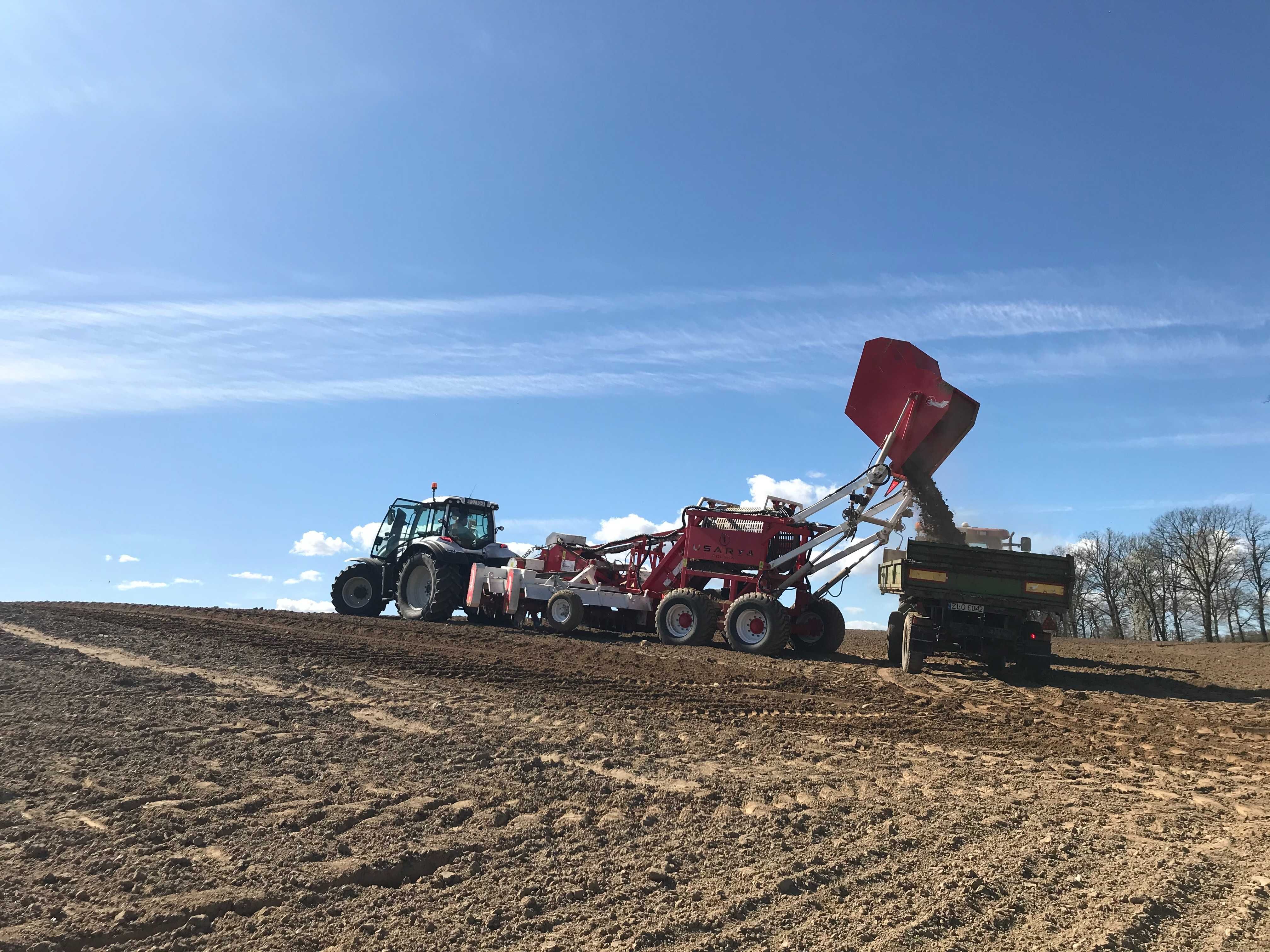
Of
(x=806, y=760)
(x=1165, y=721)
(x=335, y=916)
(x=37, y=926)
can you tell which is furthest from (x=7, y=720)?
(x=1165, y=721)

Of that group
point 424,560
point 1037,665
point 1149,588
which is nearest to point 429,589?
point 424,560

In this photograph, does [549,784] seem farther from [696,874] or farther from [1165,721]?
[1165,721]

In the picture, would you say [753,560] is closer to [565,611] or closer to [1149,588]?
[565,611]

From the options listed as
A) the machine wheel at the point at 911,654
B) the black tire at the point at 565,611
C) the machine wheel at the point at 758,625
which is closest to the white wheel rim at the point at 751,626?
the machine wheel at the point at 758,625

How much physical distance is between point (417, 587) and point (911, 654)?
10643mm

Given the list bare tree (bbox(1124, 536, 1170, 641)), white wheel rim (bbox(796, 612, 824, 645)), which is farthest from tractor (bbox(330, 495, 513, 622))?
bare tree (bbox(1124, 536, 1170, 641))

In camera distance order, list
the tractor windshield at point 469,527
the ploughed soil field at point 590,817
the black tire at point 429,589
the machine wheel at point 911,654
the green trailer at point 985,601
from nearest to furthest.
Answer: the ploughed soil field at point 590,817 → the green trailer at point 985,601 → the machine wheel at point 911,654 → the black tire at point 429,589 → the tractor windshield at point 469,527

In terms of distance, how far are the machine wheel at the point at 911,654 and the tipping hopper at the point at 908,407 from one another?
7.84 ft

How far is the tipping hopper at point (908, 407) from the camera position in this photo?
1245cm

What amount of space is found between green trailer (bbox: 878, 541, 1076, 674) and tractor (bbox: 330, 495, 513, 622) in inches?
336

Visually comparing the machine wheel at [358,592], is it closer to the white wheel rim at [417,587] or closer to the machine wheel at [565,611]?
the white wheel rim at [417,587]

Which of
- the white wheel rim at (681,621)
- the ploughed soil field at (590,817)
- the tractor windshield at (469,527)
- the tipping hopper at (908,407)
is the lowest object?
the ploughed soil field at (590,817)

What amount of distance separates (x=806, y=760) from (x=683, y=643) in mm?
8108

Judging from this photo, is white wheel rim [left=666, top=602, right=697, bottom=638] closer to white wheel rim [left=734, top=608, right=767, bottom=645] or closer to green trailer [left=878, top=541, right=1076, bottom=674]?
white wheel rim [left=734, top=608, right=767, bottom=645]
